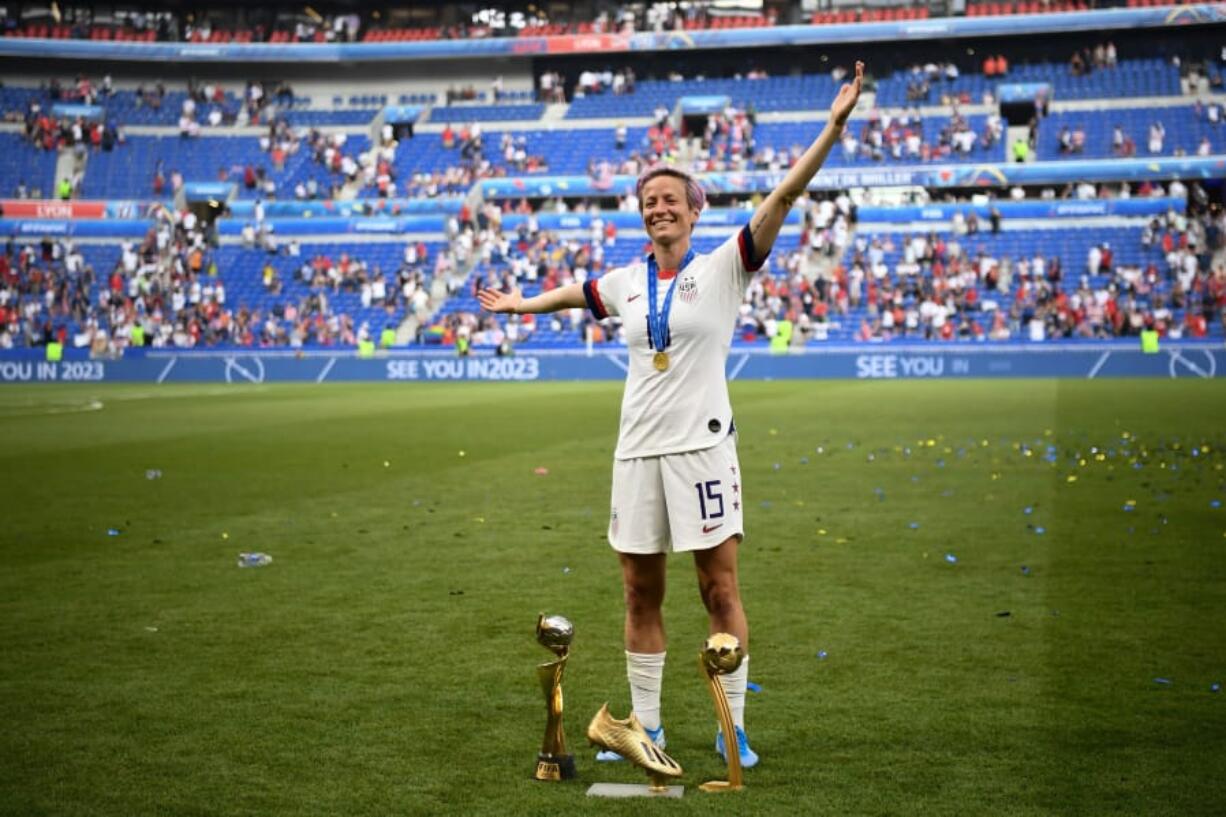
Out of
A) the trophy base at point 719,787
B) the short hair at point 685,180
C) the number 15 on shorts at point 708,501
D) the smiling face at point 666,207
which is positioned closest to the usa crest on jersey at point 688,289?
the smiling face at point 666,207

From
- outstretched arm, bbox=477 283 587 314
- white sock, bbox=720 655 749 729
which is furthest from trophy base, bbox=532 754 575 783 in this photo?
outstretched arm, bbox=477 283 587 314

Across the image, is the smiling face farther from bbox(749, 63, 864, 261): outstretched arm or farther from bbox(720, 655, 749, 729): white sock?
bbox(720, 655, 749, 729): white sock

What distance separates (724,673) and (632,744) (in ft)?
1.53

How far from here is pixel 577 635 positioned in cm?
810

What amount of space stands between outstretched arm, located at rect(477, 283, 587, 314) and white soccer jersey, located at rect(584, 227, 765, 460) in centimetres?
35

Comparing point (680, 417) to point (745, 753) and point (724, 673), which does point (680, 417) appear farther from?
point (745, 753)

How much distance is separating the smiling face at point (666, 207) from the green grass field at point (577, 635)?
2.10 metres

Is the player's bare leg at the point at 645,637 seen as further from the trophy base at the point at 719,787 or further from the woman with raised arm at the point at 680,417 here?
the trophy base at the point at 719,787

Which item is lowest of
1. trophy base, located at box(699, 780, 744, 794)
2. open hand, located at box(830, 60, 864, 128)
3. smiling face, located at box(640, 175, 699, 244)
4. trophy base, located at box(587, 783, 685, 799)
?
trophy base, located at box(587, 783, 685, 799)

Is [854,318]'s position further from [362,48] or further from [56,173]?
[56,173]

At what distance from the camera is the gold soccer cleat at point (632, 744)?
5.27 metres

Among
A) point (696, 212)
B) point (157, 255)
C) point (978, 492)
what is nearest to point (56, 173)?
point (157, 255)

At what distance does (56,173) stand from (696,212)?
5916cm

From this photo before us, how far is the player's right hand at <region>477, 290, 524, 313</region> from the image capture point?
6234mm
